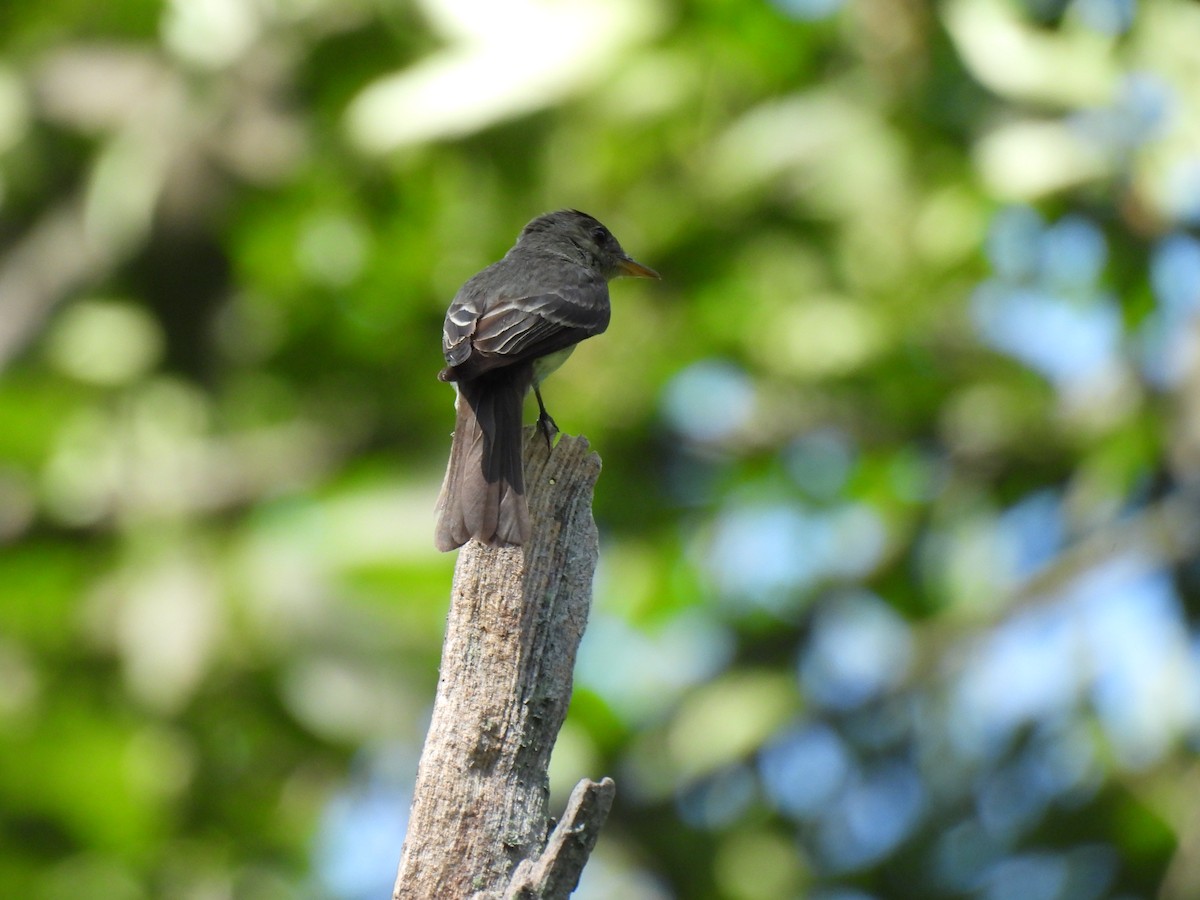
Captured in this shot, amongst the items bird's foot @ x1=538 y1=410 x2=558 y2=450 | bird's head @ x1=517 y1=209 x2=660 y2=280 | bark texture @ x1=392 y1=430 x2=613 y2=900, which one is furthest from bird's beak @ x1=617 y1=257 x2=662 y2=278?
bark texture @ x1=392 y1=430 x2=613 y2=900

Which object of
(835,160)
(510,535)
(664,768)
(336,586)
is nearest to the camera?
(510,535)

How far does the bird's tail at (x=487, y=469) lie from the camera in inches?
130

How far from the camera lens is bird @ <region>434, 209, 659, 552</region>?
3373 mm

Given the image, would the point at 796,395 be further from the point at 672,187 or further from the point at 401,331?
→ the point at 401,331

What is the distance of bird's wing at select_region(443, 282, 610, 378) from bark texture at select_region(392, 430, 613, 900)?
896 millimetres

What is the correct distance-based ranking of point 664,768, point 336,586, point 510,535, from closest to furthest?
point 510,535 < point 336,586 < point 664,768

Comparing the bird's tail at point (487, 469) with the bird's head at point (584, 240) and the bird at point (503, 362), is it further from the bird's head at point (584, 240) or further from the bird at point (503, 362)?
the bird's head at point (584, 240)

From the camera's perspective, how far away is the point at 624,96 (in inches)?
321

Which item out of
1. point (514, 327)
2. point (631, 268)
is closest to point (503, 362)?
point (514, 327)

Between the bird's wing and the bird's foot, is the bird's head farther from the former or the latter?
the bird's foot

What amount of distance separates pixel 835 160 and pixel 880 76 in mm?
569

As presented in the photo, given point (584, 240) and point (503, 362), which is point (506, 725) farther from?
point (584, 240)

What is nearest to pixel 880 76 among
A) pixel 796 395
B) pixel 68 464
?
pixel 796 395

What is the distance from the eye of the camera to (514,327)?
441 centimetres
